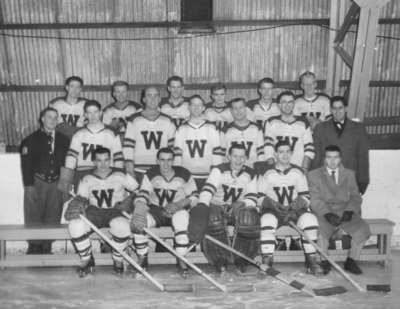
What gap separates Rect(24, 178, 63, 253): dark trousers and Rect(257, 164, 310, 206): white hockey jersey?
5.74ft

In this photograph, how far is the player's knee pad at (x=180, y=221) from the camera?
5.31 meters

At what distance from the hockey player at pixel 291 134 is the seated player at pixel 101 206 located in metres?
1.31

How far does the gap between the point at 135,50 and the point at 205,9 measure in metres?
0.97

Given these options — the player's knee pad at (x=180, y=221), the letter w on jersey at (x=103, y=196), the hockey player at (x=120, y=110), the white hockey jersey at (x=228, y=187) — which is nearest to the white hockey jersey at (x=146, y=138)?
the hockey player at (x=120, y=110)

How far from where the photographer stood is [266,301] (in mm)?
4781

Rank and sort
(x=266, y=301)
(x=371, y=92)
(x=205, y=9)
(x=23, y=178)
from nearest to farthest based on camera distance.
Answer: (x=266, y=301) < (x=23, y=178) < (x=205, y=9) < (x=371, y=92)

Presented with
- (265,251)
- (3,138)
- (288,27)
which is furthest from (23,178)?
(288,27)

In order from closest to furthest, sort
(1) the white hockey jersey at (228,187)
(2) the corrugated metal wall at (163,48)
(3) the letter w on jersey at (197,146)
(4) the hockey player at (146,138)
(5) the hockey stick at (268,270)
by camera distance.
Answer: (5) the hockey stick at (268,270)
(1) the white hockey jersey at (228,187)
(3) the letter w on jersey at (197,146)
(4) the hockey player at (146,138)
(2) the corrugated metal wall at (163,48)

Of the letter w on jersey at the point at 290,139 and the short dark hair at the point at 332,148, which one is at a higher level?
the letter w on jersey at the point at 290,139

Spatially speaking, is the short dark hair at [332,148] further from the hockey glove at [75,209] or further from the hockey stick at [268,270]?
the hockey glove at [75,209]

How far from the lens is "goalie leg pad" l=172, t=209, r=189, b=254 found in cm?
530

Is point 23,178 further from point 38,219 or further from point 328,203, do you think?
point 328,203

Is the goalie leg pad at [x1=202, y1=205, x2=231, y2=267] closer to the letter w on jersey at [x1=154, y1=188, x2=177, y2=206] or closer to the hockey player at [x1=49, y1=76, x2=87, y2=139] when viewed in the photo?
the letter w on jersey at [x1=154, y1=188, x2=177, y2=206]

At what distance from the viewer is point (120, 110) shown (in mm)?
6398
